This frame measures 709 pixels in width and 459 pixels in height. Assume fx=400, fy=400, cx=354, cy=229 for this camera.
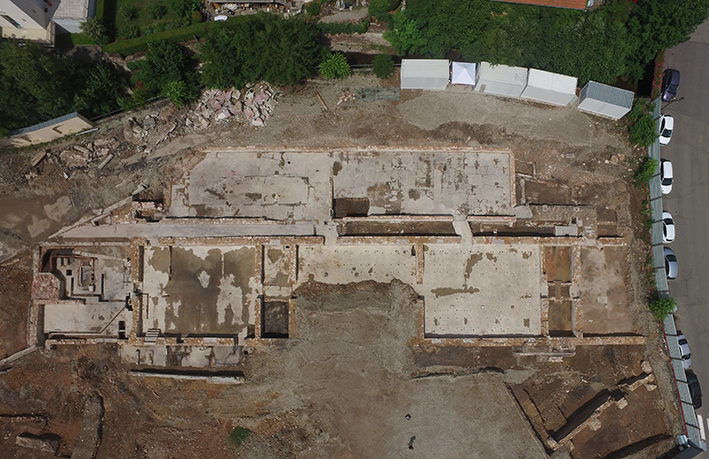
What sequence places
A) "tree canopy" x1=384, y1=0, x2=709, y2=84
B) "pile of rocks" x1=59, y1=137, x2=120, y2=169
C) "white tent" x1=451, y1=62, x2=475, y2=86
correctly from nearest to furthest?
"tree canopy" x1=384, y1=0, x2=709, y2=84, "white tent" x1=451, y1=62, x2=475, y2=86, "pile of rocks" x1=59, y1=137, x2=120, y2=169

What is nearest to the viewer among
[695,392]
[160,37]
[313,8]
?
[695,392]

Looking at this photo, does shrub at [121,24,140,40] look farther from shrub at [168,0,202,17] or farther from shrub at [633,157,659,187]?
shrub at [633,157,659,187]

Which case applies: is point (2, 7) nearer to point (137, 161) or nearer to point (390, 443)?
point (137, 161)

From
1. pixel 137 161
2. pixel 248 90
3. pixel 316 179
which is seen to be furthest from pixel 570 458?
pixel 137 161

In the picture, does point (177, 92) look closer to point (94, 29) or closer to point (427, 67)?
point (94, 29)

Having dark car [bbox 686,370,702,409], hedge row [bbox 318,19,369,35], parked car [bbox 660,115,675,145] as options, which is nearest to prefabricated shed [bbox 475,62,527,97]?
hedge row [bbox 318,19,369,35]

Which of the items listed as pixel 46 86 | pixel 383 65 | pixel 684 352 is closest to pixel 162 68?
pixel 46 86
